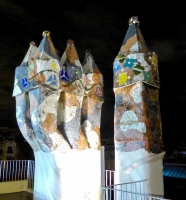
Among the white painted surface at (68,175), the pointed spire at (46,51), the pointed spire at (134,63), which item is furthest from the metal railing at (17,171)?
the pointed spire at (134,63)

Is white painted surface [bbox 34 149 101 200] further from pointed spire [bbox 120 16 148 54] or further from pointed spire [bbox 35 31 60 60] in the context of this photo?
pointed spire [bbox 120 16 148 54]

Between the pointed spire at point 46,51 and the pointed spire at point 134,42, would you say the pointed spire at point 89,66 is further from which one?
the pointed spire at point 134,42

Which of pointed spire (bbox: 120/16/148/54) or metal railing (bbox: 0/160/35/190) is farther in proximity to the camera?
metal railing (bbox: 0/160/35/190)

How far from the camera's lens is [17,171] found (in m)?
8.16

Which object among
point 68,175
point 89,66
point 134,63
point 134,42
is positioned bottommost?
point 68,175

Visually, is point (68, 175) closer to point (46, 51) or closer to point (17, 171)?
point (46, 51)

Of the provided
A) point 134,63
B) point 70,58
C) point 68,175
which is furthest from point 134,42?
point 68,175

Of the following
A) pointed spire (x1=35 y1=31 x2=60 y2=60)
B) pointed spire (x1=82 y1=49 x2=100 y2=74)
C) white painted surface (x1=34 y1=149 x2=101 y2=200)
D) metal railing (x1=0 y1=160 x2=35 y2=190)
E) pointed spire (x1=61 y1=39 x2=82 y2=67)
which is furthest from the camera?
metal railing (x1=0 y1=160 x2=35 y2=190)

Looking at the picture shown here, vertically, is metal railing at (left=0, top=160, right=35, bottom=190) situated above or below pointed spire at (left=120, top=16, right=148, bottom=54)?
below

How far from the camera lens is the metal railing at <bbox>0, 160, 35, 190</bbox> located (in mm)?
7934

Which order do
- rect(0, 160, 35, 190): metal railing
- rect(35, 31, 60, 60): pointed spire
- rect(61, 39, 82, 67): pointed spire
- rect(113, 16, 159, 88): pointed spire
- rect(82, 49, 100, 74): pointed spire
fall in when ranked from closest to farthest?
rect(113, 16, 159, 88): pointed spire < rect(35, 31, 60, 60): pointed spire < rect(61, 39, 82, 67): pointed spire < rect(82, 49, 100, 74): pointed spire < rect(0, 160, 35, 190): metal railing

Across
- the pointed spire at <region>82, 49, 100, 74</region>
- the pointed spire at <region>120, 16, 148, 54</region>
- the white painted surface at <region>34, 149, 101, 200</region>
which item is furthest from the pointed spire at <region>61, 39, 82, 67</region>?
the white painted surface at <region>34, 149, 101, 200</region>

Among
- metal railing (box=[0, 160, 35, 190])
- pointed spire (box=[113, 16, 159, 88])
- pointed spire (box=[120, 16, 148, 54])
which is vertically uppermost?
pointed spire (box=[120, 16, 148, 54])

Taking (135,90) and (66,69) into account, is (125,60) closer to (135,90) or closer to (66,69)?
(135,90)
